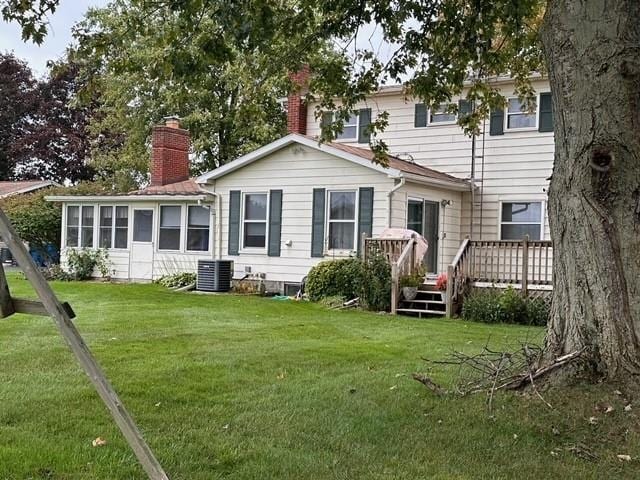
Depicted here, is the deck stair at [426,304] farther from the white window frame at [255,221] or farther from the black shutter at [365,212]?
the white window frame at [255,221]

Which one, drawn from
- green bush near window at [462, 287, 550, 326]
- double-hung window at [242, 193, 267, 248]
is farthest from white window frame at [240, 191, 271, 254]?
green bush near window at [462, 287, 550, 326]

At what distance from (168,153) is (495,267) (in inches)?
443

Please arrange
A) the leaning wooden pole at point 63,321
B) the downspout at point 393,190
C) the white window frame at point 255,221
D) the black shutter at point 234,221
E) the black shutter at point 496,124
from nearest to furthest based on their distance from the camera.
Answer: the leaning wooden pole at point 63,321
the downspout at point 393,190
the black shutter at point 496,124
the white window frame at point 255,221
the black shutter at point 234,221

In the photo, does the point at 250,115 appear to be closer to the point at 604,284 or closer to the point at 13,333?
the point at 13,333

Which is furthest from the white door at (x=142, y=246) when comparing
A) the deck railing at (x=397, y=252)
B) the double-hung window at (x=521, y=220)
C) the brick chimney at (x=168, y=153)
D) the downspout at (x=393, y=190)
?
the double-hung window at (x=521, y=220)

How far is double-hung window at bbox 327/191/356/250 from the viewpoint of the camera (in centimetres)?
1530

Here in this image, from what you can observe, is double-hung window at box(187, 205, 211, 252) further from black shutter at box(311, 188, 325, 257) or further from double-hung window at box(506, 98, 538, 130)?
double-hung window at box(506, 98, 538, 130)

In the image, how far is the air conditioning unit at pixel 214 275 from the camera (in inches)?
643

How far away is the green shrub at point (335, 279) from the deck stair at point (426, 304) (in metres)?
1.10

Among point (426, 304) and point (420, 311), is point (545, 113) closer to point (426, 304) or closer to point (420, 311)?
point (426, 304)

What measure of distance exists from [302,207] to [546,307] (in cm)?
635

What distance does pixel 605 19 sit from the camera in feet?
16.9

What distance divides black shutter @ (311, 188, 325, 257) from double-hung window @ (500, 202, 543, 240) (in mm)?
4310

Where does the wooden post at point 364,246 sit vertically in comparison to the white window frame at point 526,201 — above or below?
below
